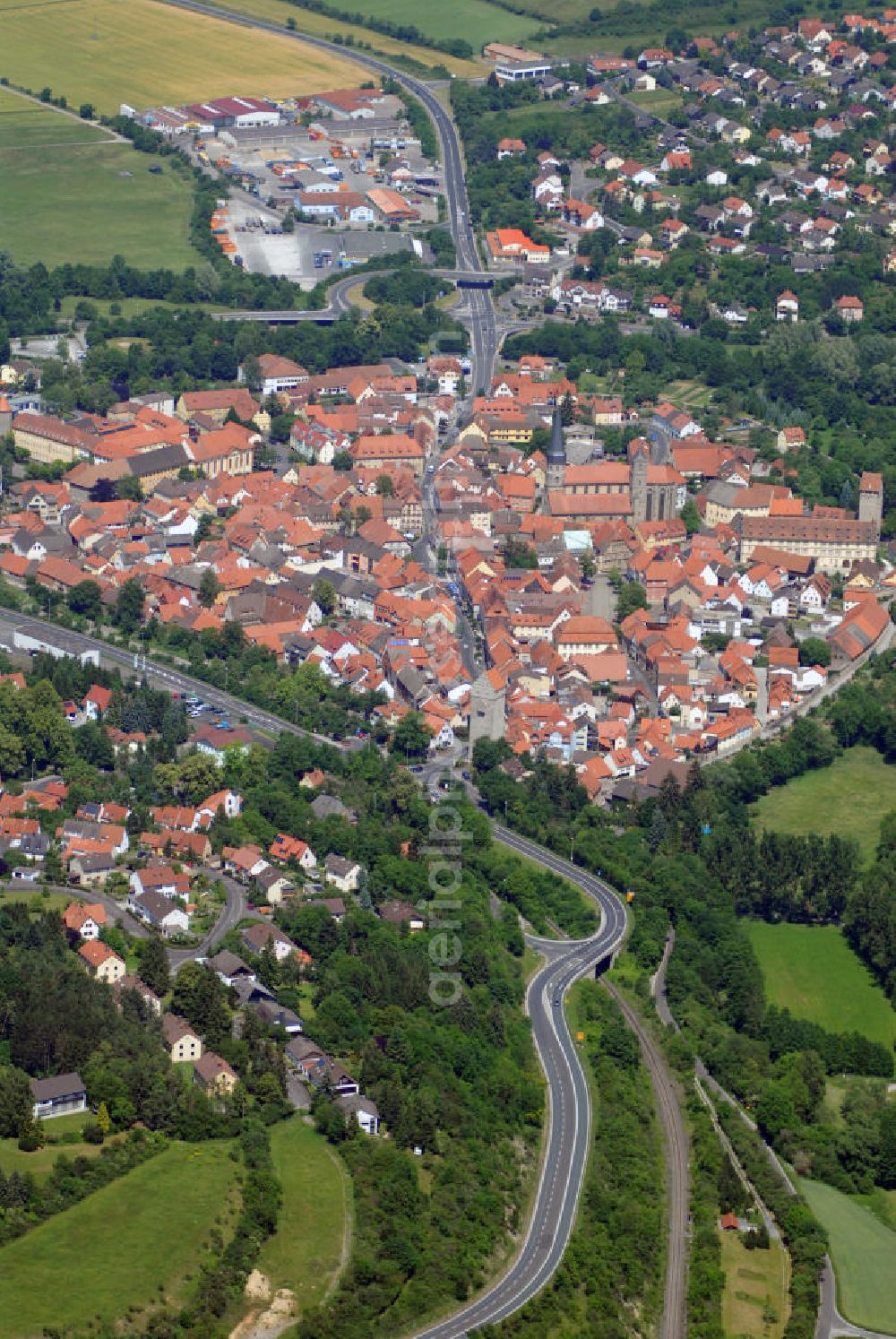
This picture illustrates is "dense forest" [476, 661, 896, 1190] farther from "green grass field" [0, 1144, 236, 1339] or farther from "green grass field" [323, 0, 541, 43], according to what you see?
"green grass field" [323, 0, 541, 43]

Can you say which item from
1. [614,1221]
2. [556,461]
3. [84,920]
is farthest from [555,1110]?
[556,461]

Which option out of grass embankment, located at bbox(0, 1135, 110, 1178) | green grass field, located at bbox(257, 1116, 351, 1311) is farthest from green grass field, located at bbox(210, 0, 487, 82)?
grass embankment, located at bbox(0, 1135, 110, 1178)

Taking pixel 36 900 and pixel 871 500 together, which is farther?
pixel 871 500

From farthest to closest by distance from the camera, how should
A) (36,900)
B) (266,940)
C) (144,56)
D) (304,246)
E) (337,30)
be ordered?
(337,30)
(144,56)
(304,246)
(36,900)
(266,940)

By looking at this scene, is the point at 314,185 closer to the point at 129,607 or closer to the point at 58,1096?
the point at 129,607

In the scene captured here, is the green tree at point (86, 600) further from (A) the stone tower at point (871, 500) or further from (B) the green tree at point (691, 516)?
(A) the stone tower at point (871, 500)

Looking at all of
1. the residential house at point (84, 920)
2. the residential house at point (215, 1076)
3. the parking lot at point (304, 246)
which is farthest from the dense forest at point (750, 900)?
the parking lot at point (304, 246)
